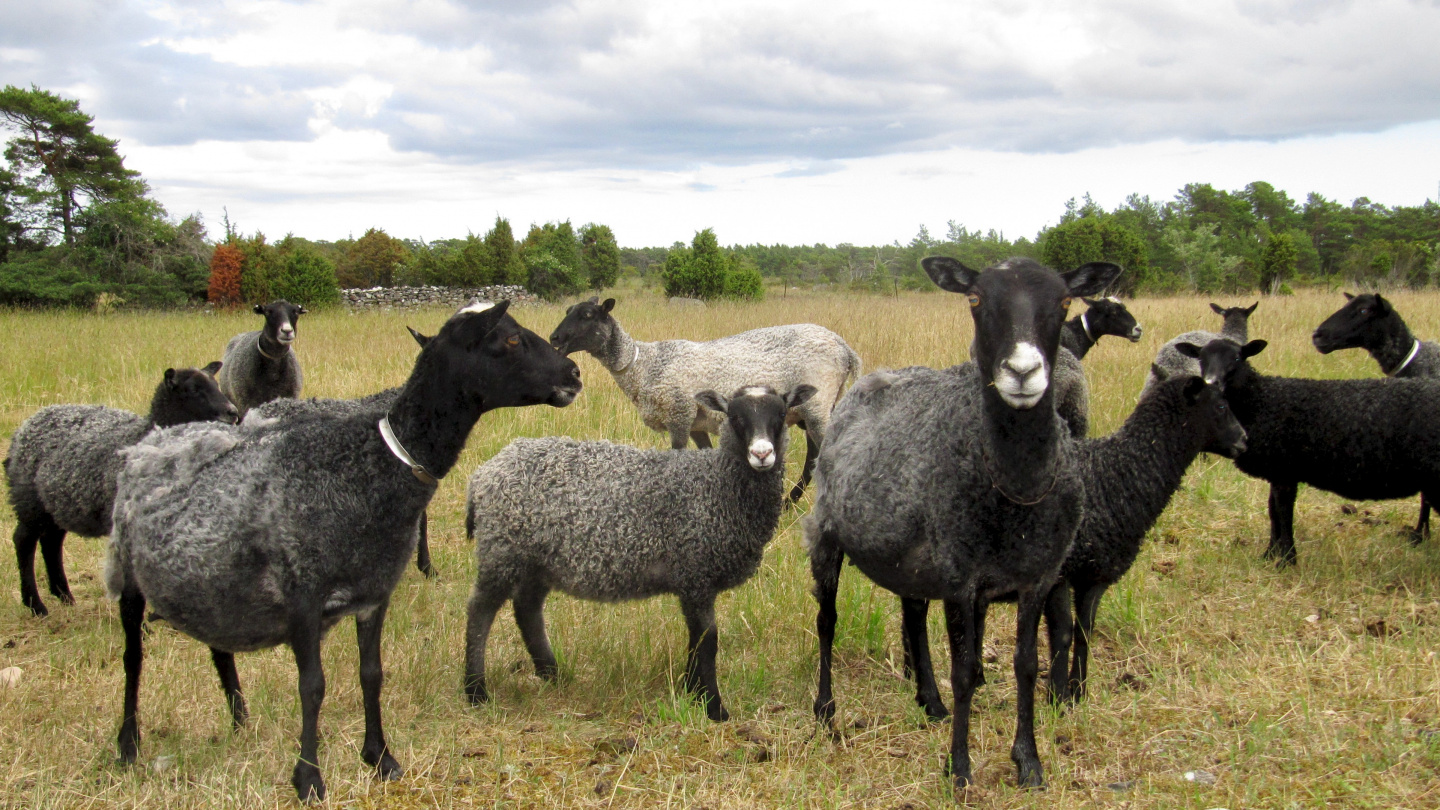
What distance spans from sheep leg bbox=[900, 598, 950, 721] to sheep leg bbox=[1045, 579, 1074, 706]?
0.55 metres

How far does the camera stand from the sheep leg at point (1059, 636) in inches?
162

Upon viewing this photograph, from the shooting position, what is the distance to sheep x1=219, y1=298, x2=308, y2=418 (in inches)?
346

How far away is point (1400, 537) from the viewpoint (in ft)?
22.3

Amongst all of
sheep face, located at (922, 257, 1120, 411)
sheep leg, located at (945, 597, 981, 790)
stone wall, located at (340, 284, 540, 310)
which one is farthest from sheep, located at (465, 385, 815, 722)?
stone wall, located at (340, 284, 540, 310)

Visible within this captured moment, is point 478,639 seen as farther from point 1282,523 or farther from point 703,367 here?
point 1282,523

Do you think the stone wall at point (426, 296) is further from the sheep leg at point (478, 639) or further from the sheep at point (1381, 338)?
the sheep leg at point (478, 639)

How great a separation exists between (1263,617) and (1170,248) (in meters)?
35.4

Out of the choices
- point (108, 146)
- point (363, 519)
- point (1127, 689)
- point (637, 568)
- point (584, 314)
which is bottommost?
point (1127, 689)

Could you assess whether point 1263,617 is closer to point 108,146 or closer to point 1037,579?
point 1037,579

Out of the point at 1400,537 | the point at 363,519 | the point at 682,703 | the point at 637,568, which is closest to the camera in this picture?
the point at 363,519

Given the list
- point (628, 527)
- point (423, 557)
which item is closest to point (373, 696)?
point (628, 527)

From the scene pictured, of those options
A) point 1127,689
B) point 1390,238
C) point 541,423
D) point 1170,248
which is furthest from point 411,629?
point 1390,238

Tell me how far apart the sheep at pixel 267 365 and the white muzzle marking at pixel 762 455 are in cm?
618

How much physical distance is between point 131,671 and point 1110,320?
27.8ft
